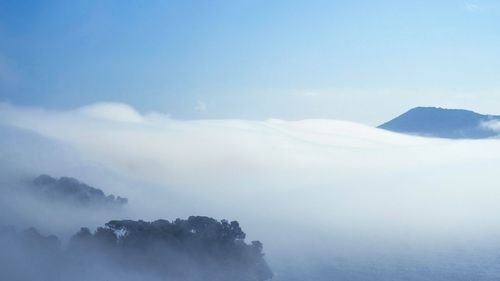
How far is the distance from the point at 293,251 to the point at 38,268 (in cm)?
7106

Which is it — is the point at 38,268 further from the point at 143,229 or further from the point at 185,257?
the point at 185,257

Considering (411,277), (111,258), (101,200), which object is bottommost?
(411,277)

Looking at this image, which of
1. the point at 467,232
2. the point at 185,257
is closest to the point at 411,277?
the point at 185,257

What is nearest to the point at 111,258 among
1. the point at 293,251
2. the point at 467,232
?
the point at 293,251

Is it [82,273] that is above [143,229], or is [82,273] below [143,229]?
below

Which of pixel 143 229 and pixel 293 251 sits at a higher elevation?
pixel 143 229

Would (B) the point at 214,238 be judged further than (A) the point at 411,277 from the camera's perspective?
No

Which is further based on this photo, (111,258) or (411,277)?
(411,277)

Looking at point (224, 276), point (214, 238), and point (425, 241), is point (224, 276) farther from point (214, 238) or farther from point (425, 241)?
point (425, 241)

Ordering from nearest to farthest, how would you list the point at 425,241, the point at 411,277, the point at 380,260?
the point at 411,277 < the point at 380,260 < the point at 425,241

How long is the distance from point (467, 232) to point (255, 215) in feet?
247

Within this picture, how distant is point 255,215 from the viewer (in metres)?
180

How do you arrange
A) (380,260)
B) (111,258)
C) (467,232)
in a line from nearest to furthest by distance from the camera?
(111,258) → (380,260) → (467,232)

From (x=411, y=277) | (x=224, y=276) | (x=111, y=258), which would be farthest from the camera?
(x=411, y=277)
